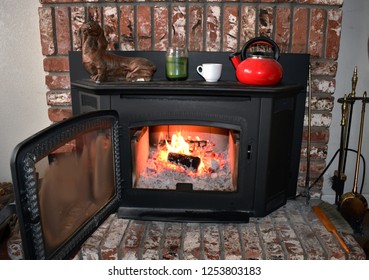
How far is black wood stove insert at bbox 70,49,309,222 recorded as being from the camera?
1.36 meters

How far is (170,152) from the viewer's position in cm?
165

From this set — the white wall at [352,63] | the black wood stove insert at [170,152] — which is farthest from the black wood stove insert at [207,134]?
the white wall at [352,63]

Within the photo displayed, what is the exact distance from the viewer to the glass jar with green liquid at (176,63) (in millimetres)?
1452

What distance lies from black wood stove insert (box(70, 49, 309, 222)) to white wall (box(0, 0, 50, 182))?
0.25 m

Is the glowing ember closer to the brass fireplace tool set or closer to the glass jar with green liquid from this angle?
the glass jar with green liquid

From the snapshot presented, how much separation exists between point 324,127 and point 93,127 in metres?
1.08

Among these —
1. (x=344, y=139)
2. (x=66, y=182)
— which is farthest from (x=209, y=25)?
(x=66, y=182)

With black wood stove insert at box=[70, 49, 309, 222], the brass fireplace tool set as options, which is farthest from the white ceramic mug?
the brass fireplace tool set

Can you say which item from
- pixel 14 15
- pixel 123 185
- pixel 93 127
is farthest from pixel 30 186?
pixel 14 15

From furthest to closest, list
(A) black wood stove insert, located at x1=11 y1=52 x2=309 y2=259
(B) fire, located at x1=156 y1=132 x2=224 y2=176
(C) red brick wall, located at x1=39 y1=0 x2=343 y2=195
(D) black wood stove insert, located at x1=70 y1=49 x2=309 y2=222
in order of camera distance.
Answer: (B) fire, located at x1=156 y1=132 x2=224 y2=176 < (C) red brick wall, located at x1=39 y1=0 x2=343 y2=195 < (D) black wood stove insert, located at x1=70 y1=49 x2=309 y2=222 < (A) black wood stove insert, located at x1=11 y1=52 x2=309 y2=259

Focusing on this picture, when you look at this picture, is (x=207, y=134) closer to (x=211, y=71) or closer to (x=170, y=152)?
(x=170, y=152)

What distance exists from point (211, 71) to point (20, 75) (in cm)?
98

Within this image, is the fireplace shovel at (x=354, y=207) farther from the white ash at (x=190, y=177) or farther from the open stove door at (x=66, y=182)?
the open stove door at (x=66, y=182)
